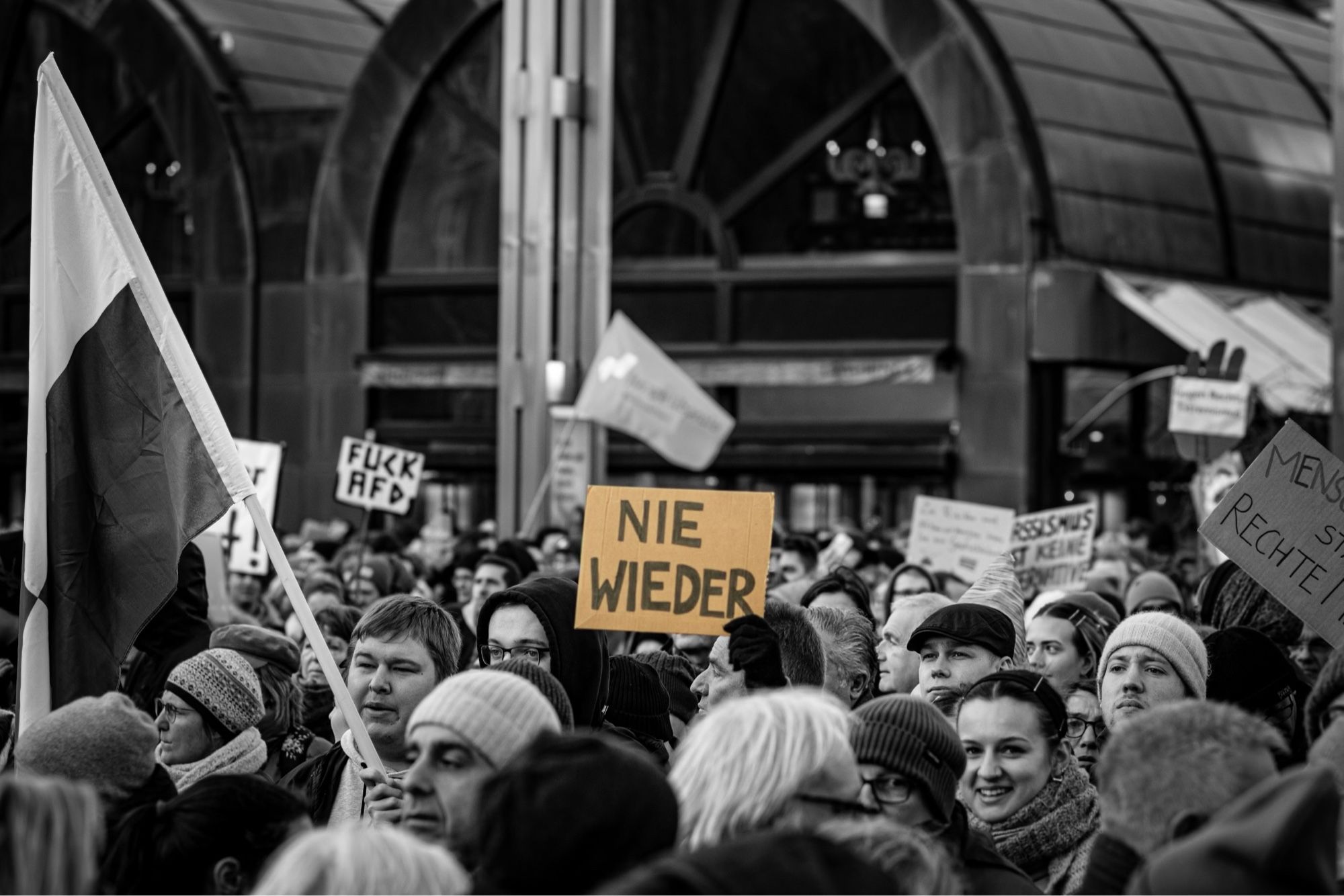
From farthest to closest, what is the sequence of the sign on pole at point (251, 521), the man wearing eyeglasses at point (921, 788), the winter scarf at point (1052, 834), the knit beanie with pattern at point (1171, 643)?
the sign on pole at point (251, 521) < the knit beanie with pattern at point (1171, 643) < the winter scarf at point (1052, 834) < the man wearing eyeglasses at point (921, 788)

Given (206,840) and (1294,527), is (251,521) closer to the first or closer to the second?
(1294,527)

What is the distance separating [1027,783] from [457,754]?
5.97 feet

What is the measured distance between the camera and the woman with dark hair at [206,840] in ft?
15.4

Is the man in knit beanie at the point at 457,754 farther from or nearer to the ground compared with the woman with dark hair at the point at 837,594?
farther from the ground

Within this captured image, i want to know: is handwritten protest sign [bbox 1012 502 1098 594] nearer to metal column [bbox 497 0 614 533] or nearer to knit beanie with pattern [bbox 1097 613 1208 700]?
knit beanie with pattern [bbox 1097 613 1208 700]

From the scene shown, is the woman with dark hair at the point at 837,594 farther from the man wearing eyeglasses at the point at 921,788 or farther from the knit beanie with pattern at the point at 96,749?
the knit beanie with pattern at the point at 96,749

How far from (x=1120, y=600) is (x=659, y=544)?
177 inches

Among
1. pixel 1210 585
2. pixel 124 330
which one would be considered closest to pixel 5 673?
pixel 124 330

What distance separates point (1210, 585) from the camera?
1014 centimetres

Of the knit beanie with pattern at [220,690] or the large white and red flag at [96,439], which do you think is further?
the knit beanie with pattern at [220,690]

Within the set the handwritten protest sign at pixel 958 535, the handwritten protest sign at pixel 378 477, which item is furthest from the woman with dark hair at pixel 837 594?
the handwritten protest sign at pixel 378 477

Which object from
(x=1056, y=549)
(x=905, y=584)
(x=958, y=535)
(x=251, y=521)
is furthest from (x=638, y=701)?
(x=251, y=521)

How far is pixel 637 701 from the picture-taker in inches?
300

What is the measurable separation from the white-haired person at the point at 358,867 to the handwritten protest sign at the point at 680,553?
13.2 feet
